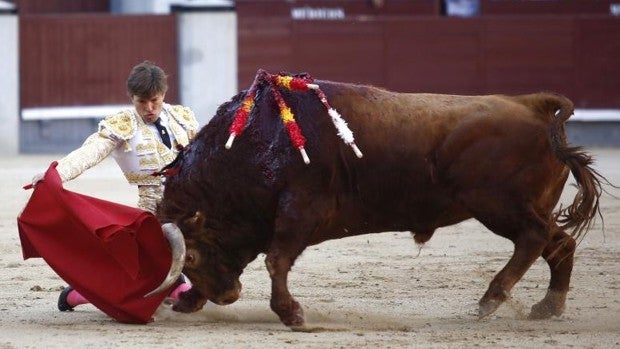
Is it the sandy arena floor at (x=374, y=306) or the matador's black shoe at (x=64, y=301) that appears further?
the matador's black shoe at (x=64, y=301)

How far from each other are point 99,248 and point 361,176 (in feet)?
2.99

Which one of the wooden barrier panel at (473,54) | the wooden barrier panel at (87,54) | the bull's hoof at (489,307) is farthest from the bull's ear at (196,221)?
the wooden barrier panel at (473,54)

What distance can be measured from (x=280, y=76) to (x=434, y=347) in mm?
1122

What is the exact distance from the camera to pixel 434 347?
4312 millimetres

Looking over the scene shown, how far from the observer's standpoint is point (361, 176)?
4.77m

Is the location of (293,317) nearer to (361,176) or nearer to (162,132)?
(361,176)

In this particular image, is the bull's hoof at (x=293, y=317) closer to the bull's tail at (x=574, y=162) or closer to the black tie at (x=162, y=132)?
the black tie at (x=162, y=132)

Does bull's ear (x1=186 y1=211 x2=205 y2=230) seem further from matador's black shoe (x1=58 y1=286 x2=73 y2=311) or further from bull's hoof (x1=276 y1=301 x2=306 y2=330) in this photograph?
matador's black shoe (x1=58 y1=286 x2=73 y2=311)

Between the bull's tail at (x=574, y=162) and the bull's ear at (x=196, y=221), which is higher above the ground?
the bull's tail at (x=574, y=162)

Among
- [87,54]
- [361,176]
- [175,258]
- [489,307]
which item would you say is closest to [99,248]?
[175,258]

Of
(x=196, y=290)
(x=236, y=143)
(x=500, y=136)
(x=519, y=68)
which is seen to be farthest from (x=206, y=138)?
(x=519, y=68)

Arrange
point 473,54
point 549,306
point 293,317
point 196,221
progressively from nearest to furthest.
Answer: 1. point 293,317
2. point 196,221
3. point 549,306
4. point 473,54

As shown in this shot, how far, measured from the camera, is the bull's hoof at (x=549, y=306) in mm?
4957

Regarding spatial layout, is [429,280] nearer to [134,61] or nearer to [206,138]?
[206,138]
